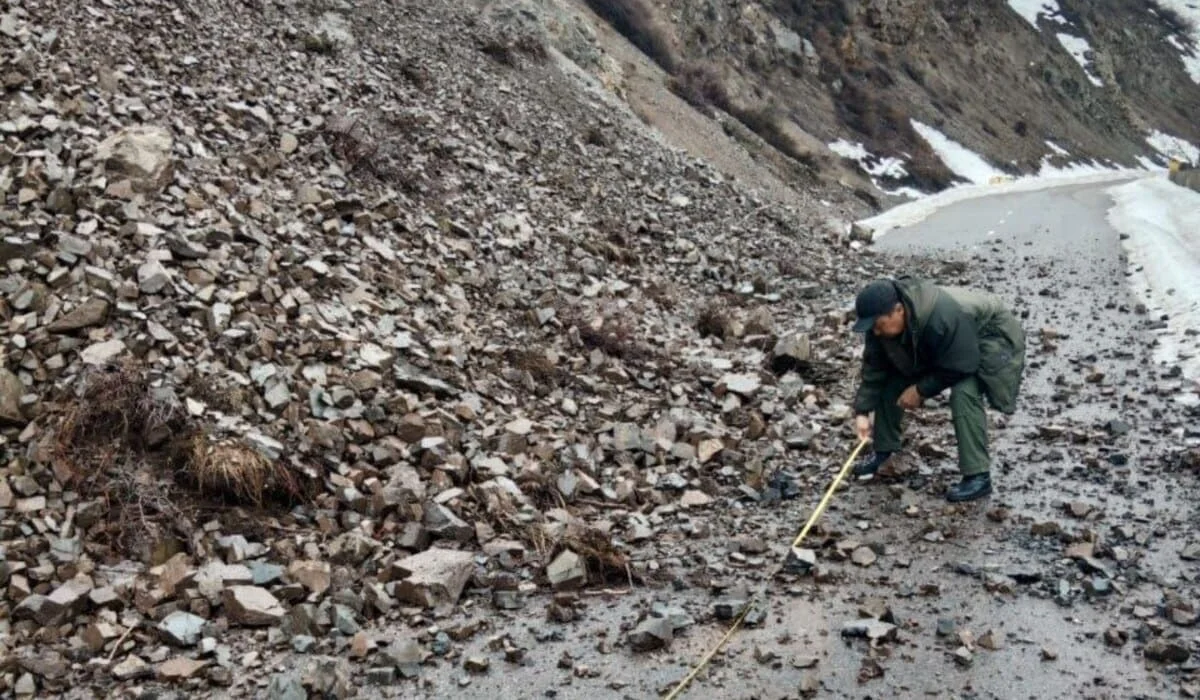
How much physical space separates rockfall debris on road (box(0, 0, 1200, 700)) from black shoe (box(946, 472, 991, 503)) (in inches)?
7.6

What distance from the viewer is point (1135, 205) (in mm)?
22859

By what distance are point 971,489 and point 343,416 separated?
13.8 ft

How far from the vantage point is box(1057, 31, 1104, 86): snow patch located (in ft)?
211

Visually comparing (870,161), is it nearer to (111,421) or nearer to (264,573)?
(111,421)

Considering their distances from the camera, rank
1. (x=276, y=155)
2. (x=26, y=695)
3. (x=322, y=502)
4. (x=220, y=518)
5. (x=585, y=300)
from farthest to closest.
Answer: (x=585, y=300) → (x=276, y=155) → (x=322, y=502) → (x=220, y=518) → (x=26, y=695)

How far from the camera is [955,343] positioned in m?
5.76

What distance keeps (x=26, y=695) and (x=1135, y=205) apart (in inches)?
997

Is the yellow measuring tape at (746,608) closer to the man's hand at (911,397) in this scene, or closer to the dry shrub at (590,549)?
the man's hand at (911,397)

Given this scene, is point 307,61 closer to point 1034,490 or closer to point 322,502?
point 322,502

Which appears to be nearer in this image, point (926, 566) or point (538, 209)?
point (926, 566)

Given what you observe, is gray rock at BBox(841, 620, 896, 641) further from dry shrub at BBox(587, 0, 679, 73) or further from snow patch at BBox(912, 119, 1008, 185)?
snow patch at BBox(912, 119, 1008, 185)

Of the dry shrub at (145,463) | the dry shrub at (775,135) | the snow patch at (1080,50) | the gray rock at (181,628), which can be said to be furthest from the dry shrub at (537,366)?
the snow patch at (1080,50)

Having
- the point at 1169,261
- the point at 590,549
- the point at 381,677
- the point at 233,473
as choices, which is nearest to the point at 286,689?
the point at 381,677

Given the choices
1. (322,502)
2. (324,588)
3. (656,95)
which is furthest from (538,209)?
(656,95)
